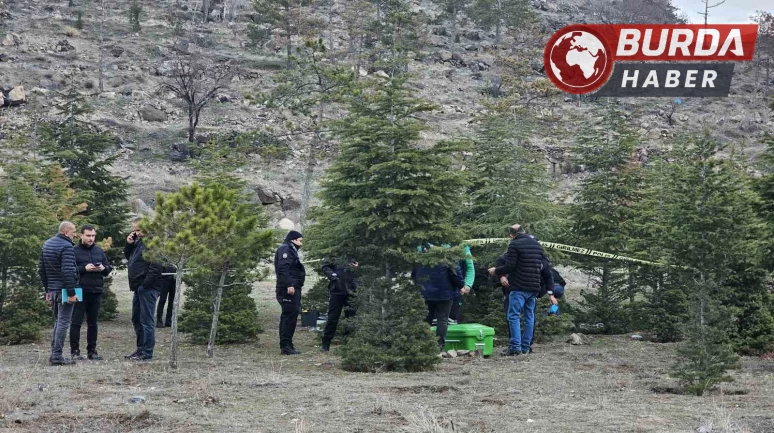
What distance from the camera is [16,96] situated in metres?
49.6

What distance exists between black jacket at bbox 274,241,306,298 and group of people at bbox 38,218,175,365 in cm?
167

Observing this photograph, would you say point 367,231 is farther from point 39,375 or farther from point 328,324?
point 39,375

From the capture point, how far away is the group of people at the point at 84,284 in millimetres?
10523

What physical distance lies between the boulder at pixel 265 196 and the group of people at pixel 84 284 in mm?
31212

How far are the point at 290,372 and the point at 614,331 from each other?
7918mm

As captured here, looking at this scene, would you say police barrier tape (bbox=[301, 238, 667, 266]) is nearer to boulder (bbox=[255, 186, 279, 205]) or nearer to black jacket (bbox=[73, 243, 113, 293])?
black jacket (bbox=[73, 243, 113, 293])

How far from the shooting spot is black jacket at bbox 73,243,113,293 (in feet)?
36.3

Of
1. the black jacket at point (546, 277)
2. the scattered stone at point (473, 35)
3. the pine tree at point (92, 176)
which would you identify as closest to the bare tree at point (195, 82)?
the scattered stone at point (473, 35)

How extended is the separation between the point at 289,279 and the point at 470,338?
9.07ft

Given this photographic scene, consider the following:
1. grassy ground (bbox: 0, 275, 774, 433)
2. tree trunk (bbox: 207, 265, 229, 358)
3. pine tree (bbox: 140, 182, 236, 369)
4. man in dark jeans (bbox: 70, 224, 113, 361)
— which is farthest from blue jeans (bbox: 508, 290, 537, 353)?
man in dark jeans (bbox: 70, 224, 113, 361)

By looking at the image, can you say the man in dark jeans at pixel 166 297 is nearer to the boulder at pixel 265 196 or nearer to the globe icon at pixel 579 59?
the boulder at pixel 265 196

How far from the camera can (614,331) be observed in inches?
624

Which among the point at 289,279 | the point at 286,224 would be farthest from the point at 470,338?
the point at 286,224

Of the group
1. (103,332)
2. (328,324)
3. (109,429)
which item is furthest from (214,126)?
(109,429)
